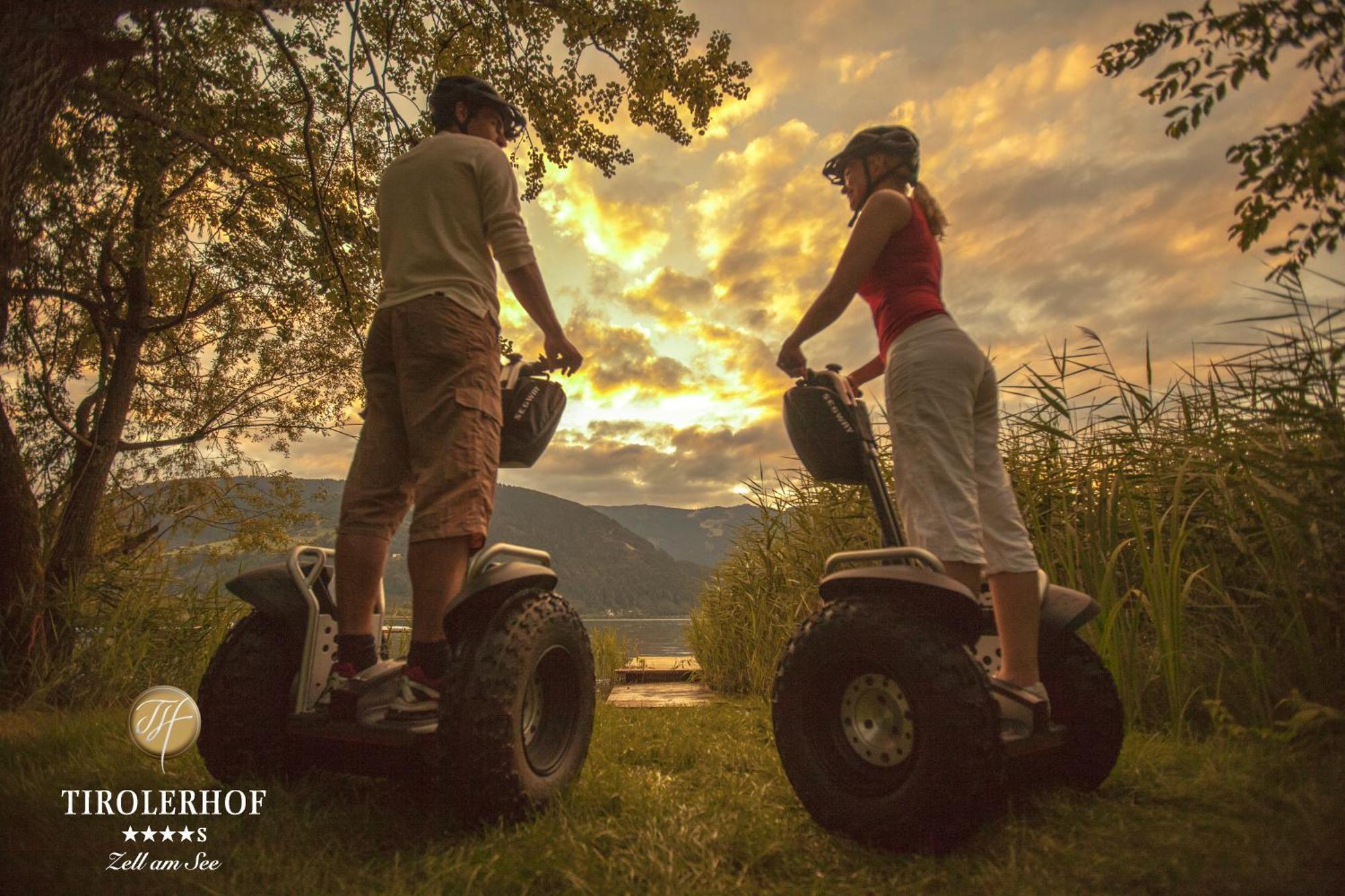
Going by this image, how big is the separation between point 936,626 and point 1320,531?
1.92 m

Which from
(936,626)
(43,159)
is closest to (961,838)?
(936,626)

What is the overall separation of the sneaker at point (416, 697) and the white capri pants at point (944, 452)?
4.69 ft

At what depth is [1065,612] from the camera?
83.0 inches

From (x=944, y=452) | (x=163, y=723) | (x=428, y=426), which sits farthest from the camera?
(x=163, y=723)

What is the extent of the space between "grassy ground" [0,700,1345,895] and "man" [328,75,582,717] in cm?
39

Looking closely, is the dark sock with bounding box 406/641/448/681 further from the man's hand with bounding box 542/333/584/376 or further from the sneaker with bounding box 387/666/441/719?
the man's hand with bounding box 542/333/584/376

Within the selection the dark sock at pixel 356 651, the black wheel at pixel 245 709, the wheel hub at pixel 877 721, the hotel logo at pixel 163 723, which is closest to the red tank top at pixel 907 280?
the wheel hub at pixel 877 721

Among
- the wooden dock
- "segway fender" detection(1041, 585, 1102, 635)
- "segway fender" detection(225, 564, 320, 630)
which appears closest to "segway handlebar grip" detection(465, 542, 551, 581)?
"segway fender" detection(225, 564, 320, 630)

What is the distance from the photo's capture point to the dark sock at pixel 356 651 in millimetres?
2160

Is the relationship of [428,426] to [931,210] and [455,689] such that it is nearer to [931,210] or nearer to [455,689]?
[455,689]

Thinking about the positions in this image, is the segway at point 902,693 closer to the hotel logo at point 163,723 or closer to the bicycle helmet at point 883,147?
the bicycle helmet at point 883,147

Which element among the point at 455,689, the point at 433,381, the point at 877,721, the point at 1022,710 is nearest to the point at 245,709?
the point at 455,689

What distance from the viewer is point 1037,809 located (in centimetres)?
199

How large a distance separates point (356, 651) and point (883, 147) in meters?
2.26
